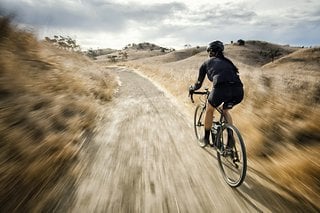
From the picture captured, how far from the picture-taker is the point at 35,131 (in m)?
5.53

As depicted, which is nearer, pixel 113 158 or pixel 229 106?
pixel 229 106

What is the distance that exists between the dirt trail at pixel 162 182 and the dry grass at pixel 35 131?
0.46 m

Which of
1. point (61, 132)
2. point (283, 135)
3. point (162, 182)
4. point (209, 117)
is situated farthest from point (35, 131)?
point (283, 135)

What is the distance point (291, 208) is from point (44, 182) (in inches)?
155

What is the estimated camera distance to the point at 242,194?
4109mm

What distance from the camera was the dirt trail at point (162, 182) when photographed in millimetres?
3793

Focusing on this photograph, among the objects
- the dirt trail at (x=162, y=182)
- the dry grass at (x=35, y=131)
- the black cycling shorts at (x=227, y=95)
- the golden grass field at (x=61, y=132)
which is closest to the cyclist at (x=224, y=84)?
the black cycling shorts at (x=227, y=95)

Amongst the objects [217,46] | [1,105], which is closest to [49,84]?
[1,105]

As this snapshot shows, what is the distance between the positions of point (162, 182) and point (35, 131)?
10.0 feet

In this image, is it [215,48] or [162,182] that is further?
[215,48]

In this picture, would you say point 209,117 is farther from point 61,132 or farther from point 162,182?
point 61,132

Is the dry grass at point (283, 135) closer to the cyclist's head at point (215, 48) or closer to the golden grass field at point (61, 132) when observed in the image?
the golden grass field at point (61, 132)

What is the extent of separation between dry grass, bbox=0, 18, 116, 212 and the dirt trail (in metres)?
0.46

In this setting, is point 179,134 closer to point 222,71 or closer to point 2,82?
point 222,71
